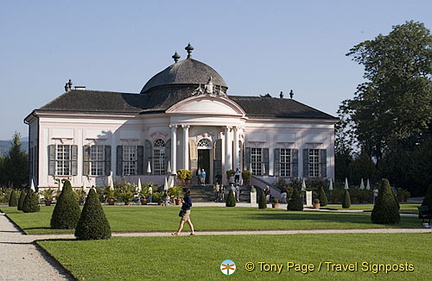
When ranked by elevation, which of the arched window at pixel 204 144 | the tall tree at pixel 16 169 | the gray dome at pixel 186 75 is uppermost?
the gray dome at pixel 186 75

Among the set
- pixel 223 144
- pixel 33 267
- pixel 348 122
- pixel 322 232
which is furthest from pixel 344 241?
pixel 348 122

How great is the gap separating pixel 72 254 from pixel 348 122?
1981 inches

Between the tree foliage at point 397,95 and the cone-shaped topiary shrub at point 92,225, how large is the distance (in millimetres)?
39219

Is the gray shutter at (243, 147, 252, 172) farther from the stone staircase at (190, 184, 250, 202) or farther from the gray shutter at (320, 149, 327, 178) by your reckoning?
the gray shutter at (320, 149, 327, 178)

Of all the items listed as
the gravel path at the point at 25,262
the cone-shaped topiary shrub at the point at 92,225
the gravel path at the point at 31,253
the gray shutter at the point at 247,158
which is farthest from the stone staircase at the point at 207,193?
the cone-shaped topiary shrub at the point at 92,225

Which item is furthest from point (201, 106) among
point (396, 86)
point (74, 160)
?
point (396, 86)

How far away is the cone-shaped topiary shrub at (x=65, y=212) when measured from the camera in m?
20.8

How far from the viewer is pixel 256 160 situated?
5038cm

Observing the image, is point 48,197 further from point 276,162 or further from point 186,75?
point 276,162

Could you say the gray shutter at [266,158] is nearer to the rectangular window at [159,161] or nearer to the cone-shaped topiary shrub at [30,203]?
the rectangular window at [159,161]

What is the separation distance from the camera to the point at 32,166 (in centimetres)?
5141

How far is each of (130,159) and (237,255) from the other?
35519 millimetres

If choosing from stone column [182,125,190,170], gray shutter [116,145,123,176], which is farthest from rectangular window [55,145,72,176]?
stone column [182,125,190,170]

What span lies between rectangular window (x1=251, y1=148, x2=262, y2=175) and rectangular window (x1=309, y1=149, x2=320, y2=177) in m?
3.95
